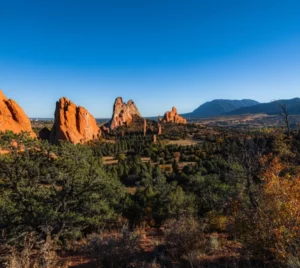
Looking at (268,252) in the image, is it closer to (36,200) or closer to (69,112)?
(36,200)

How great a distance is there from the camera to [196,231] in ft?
28.9

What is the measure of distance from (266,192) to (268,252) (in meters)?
2.13

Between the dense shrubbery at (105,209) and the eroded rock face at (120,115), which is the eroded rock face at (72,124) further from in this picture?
the dense shrubbery at (105,209)

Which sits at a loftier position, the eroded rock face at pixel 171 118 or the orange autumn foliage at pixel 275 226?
the eroded rock face at pixel 171 118

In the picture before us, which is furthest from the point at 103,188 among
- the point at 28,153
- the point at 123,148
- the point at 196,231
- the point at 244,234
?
the point at 123,148

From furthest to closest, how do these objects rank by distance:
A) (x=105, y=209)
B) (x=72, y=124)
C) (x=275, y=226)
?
(x=72, y=124), (x=105, y=209), (x=275, y=226)

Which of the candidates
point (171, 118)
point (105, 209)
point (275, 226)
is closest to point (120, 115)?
point (171, 118)

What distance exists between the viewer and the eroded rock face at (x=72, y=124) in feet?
269

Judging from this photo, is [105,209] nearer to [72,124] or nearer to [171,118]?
[72,124]

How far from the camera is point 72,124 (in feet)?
288

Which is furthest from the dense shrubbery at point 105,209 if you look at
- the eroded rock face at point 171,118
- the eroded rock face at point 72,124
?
the eroded rock face at point 171,118

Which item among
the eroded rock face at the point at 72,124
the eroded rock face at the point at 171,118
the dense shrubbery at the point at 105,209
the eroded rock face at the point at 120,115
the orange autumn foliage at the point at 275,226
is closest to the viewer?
the orange autumn foliage at the point at 275,226

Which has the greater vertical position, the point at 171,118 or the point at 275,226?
the point at 171,118

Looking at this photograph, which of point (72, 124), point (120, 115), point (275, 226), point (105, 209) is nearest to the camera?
point (275, 226)
